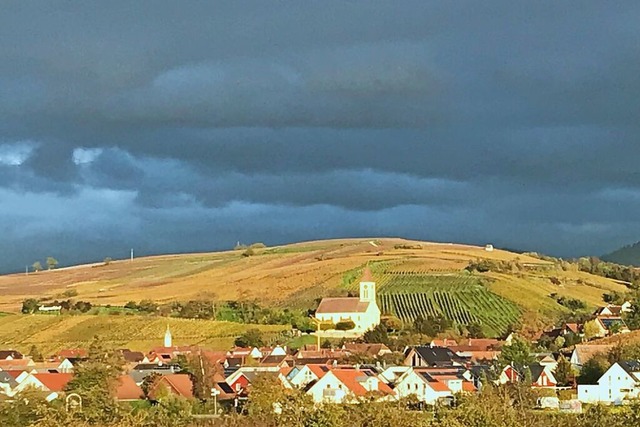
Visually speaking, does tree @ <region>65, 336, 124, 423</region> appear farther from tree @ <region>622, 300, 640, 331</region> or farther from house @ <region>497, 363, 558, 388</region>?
tree @ <region>622, 300, 640, 331</region>

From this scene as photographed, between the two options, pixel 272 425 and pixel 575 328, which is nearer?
pixel 272 425

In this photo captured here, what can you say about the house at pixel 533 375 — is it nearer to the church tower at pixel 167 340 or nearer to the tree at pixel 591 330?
the tree at pixel 591 330

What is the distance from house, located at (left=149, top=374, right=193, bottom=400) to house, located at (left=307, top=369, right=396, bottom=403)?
22.9 feet

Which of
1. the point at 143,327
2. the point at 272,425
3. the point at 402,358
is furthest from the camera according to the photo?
the point at 143,327

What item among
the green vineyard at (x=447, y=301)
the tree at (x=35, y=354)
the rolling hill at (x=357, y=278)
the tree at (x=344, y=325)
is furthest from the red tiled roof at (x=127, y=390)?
the rolling hill at (x=357, y=278)

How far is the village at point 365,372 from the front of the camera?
61406 millimetres

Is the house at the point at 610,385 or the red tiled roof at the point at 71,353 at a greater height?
the red tiled roof at the point at 71,353

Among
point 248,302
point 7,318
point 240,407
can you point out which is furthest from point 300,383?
point 7,318

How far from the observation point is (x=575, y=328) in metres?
96.3

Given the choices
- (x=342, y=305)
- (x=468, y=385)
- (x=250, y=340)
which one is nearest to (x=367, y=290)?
(x=342, y=305)

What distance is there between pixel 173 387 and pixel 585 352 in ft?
105

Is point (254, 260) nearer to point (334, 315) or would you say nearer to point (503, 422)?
point (334, 315)

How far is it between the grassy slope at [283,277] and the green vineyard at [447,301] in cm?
211

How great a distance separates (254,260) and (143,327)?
46091 millimetres
